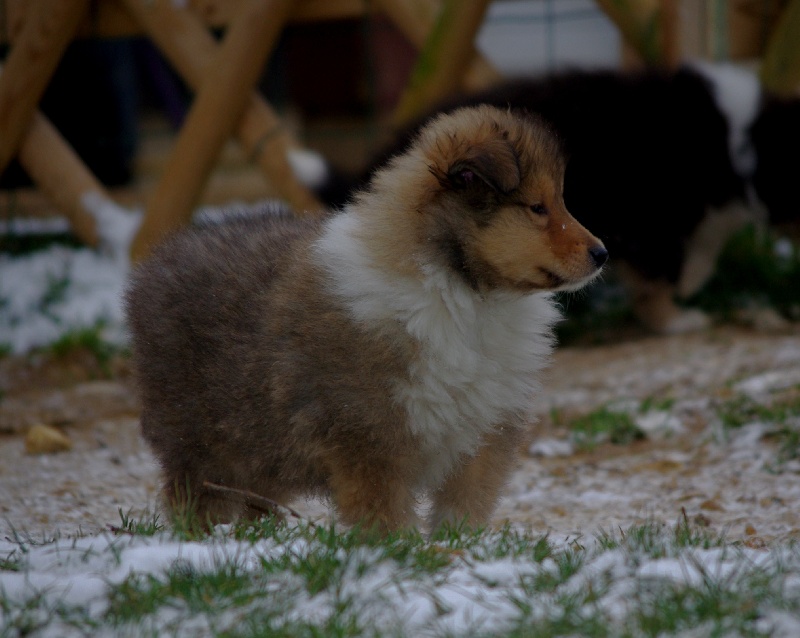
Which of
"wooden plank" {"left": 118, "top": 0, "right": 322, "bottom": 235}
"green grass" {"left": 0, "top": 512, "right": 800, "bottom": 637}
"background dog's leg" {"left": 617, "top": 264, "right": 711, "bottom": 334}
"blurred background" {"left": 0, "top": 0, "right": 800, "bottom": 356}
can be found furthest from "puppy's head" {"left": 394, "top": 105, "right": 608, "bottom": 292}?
"background dog's leg" {"left": 617, "top": 264, "right": 711, "bottom": 334}

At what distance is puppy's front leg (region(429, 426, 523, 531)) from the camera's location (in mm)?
3225

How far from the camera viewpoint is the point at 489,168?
2.96m

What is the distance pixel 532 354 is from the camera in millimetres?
3221

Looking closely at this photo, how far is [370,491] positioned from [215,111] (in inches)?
152

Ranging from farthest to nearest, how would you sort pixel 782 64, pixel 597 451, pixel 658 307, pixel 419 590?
pixel 782 64
pixel 658 307
pixel 597 451
pixel 419 590

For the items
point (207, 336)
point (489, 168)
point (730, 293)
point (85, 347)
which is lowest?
point (85, 347)

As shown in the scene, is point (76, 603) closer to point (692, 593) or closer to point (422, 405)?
point (422, 405)

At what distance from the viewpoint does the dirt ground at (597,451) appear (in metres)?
3.87

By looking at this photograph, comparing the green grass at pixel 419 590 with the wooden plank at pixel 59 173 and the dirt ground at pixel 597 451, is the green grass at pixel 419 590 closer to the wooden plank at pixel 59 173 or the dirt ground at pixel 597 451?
the dirt ground at pixel 597 451

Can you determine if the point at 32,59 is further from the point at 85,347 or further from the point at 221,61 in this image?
the point at 85,347

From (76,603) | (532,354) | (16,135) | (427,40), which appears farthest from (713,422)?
(16,135)

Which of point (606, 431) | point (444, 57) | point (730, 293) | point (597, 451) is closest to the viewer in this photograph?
point (597, 451)

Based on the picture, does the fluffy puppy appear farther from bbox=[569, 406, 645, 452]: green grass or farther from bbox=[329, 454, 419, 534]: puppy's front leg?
bbox=[569, 406, 645, 452]: green grass

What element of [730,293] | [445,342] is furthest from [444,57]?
[445,342]
